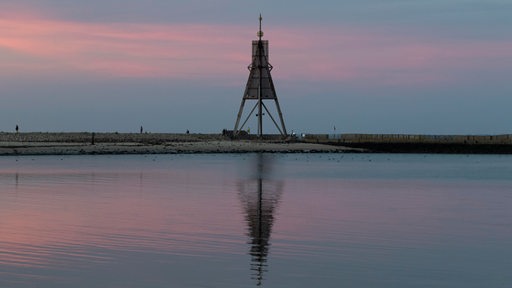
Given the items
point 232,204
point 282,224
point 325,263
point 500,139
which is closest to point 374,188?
point 232,204

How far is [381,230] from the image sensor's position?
23.6m

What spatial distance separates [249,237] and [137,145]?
77.3 metres

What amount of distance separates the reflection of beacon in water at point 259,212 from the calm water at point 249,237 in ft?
0.13

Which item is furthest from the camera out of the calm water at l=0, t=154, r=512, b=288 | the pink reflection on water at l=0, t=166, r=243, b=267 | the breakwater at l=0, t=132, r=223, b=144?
the breakwater at l=0, t=132, r=223, b=144

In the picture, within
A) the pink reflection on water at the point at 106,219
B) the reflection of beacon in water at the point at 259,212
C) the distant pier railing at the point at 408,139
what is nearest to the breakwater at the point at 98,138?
the distant pier railing at the point at 408,139

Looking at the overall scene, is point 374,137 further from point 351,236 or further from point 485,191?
point 351,236

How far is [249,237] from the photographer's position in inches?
857

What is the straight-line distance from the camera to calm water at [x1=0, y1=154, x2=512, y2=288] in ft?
52.3

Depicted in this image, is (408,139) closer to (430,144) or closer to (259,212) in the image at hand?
(430,144)

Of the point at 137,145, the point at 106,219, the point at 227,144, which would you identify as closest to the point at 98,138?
the point at 137,145

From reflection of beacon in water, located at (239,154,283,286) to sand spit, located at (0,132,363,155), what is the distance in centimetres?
4135

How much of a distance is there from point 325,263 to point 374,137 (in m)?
113

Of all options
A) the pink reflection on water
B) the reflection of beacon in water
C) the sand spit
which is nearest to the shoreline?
the sand spit

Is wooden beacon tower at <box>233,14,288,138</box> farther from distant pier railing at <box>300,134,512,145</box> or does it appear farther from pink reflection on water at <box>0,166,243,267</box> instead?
pink reflection on water at <box>0,166,243,267</box>
